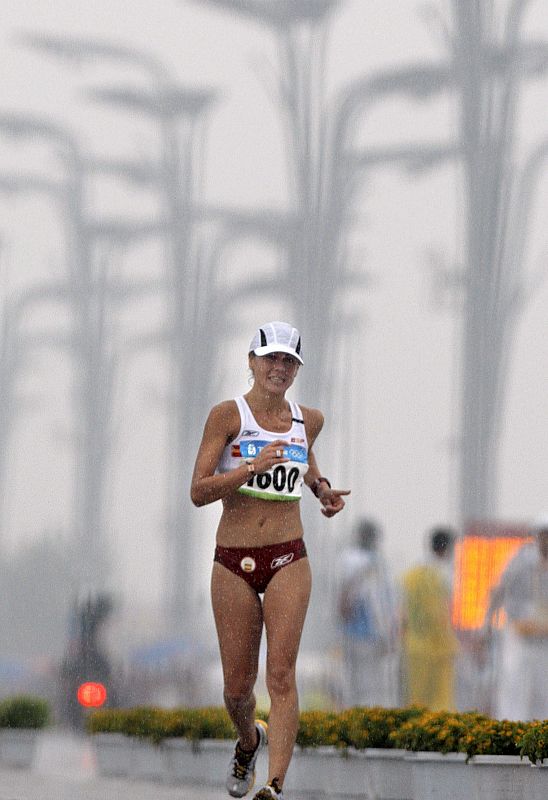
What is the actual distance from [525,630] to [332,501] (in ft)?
11.2

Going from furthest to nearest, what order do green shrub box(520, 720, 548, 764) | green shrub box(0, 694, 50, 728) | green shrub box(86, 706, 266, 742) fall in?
green shrub box(0, 694, 50, 728) → green shrub box(86, 706, 266, 742) → green shrub box(520, 720, 548, 764)

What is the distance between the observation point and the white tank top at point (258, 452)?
9.12 metres

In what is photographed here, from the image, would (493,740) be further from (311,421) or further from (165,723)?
(165,723)

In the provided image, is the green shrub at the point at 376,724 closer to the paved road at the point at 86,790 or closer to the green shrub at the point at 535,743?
the paved road at the point at 86,790

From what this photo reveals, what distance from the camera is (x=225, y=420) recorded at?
9156mm

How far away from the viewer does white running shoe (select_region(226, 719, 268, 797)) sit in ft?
32.0

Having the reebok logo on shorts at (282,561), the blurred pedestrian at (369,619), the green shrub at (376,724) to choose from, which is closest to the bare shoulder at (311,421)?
the reebok logo on shorts at (282,561)

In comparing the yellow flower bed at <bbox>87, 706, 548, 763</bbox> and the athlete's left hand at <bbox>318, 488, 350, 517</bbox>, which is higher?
the athlete's left hand at <bbox>318, 488, 350, 517</bbox>

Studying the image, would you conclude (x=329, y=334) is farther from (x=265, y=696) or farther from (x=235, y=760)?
(x=235, y=760)

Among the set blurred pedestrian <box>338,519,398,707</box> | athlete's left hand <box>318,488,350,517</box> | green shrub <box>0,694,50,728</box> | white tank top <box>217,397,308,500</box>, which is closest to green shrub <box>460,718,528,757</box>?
athlete's left hand <box>318,488,350,517</box>

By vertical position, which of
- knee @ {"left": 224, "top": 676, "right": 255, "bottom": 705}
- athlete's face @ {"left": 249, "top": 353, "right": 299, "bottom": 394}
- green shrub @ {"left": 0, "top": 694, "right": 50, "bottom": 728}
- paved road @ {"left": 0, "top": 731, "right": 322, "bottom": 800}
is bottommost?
paved road @ {"left": 0, "top": 731, "right": 322, "bottom": 800}

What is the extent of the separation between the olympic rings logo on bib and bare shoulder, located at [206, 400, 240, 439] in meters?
0.45

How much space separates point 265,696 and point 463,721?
7.97 m

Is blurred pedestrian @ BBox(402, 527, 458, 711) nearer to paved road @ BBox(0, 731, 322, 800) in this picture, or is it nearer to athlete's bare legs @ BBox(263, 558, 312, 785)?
paved road @ BBox(0, 731, 322, 800)
